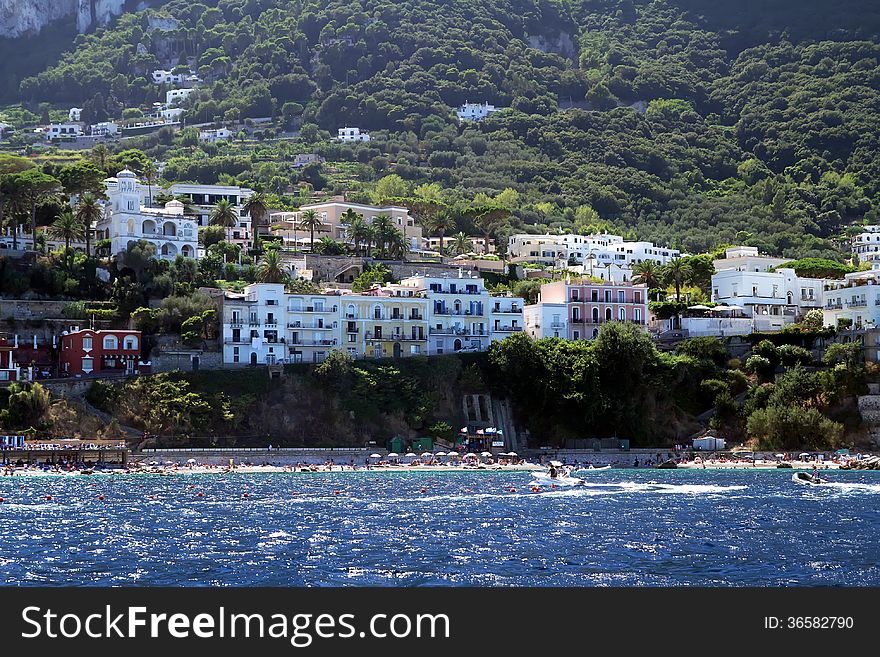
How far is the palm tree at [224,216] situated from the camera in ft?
A: 401

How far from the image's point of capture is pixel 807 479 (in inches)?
3007

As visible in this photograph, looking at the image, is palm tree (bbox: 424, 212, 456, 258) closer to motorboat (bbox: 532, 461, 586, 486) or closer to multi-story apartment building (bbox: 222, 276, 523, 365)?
multi-story apartment building (bbox: 222, 276, 523, 365)

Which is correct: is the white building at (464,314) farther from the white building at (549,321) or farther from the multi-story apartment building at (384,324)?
the white building at (549,321)

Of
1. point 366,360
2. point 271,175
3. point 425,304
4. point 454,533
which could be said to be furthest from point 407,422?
point 271,175

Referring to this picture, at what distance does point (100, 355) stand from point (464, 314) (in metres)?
27.4

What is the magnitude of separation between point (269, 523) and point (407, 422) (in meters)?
37.1

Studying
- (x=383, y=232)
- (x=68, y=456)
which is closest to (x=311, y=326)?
(x=68, y=456)

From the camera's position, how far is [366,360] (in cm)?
9550

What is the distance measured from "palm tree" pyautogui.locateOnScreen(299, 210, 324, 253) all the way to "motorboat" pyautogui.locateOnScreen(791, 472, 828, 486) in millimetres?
58101
